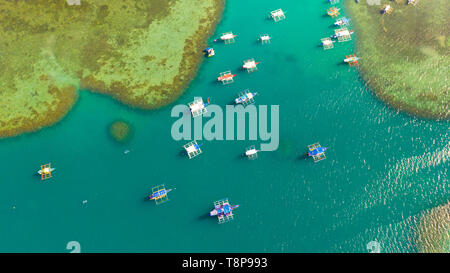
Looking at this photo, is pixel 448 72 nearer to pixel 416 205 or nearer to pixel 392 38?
pixel 392 38

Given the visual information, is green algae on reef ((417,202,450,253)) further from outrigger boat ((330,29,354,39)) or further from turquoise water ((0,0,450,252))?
outrigger boat ((330,29,354,39))

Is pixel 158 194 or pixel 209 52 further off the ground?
pixel 209 52

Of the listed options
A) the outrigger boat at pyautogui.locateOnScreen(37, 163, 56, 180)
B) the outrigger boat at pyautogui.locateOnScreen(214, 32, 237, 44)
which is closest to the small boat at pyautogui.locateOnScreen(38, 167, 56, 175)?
the outrigger boat at pyautogui.locateOnScreen(37, 163, 56, 180)

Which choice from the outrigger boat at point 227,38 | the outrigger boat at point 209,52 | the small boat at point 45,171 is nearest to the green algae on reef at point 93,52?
the outrigger boat at point 209,52

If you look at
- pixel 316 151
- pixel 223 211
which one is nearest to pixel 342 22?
pixel 316 151

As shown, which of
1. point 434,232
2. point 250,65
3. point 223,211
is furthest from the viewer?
point 250,65

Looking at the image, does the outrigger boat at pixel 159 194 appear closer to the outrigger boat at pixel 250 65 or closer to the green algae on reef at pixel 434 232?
the outrigger boat at pixel 250 65

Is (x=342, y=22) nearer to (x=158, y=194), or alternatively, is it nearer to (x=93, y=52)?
(x=158, y=194)
